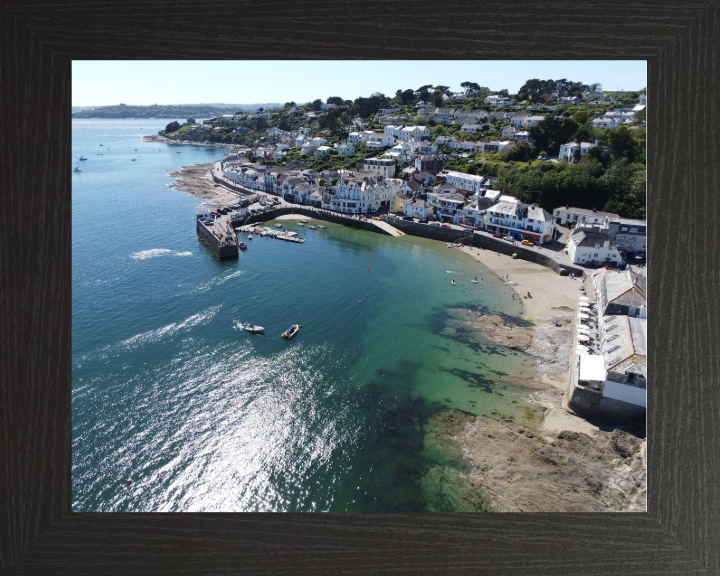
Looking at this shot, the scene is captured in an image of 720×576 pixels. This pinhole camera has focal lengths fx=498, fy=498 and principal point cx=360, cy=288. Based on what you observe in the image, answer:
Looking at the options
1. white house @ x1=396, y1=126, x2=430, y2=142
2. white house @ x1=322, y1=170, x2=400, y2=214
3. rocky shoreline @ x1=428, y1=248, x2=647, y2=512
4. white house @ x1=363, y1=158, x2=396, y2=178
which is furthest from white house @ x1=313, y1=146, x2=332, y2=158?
rocky shoreline @ x1=428, y1=248, x2=647, y2=512

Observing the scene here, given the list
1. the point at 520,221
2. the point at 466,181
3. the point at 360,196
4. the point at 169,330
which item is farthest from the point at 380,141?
the point at 169,330

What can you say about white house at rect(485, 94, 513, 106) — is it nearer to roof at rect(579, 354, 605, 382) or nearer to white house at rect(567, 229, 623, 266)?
white house at rect(567, 229, 623, 266)

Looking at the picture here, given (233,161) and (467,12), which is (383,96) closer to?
(233,161)

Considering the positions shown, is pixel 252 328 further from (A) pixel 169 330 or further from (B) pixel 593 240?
(B) pixel 593 240

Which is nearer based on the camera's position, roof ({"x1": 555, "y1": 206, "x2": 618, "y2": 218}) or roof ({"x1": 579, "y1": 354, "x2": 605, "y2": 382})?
roof ({"x1": 579, "y1": 354, "x2": 605, "y2": 382})

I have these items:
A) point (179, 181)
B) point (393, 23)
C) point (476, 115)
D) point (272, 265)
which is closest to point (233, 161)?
point (179, 181)
